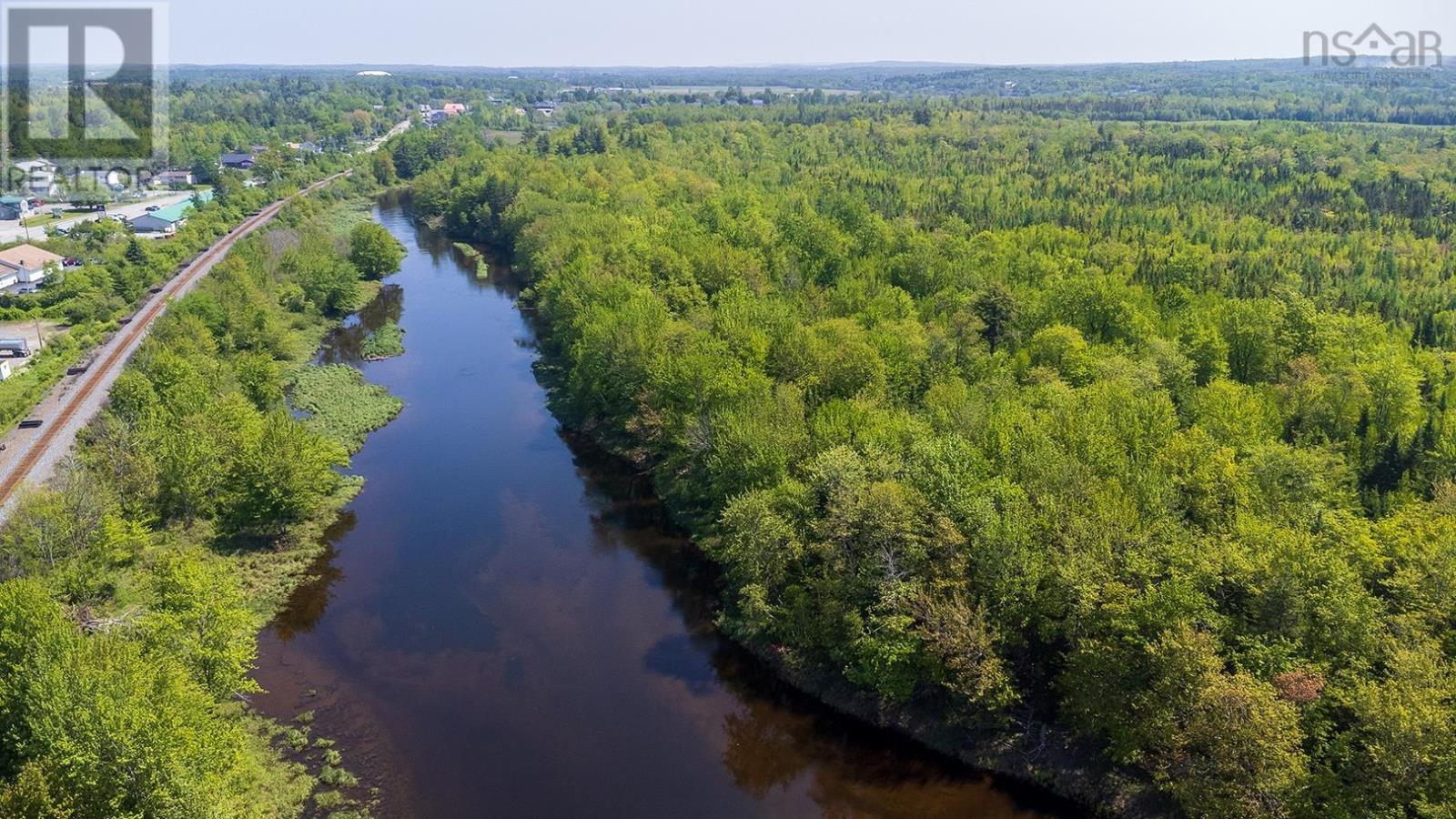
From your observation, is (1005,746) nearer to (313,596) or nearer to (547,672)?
(547,672)

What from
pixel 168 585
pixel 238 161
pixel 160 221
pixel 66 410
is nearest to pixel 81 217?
pixel 160 221

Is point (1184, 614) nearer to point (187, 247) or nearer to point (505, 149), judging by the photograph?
point (187, 247)

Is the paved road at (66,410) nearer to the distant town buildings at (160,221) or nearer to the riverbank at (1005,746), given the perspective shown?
the distant town buildings at (160,221)

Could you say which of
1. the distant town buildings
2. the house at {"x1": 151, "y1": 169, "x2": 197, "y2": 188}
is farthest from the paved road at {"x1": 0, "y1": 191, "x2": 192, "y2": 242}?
the house at {"x1": 151, "y1": 169, "x2": 197, "y2": 188}

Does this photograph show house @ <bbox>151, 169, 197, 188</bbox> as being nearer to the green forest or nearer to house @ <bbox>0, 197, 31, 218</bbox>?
house @ <bbox>0, 197, 31, 218</bbox>

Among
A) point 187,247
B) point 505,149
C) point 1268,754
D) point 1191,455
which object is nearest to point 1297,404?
point 1191,455

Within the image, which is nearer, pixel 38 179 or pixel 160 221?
pixel 160 221
